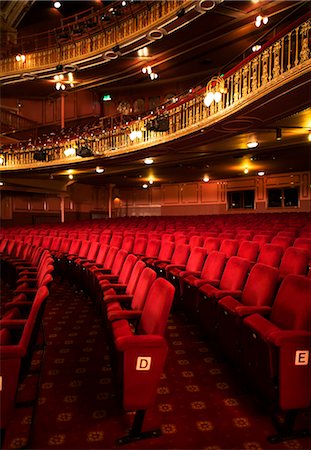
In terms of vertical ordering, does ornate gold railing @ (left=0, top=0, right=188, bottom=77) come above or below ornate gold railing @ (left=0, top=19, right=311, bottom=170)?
above

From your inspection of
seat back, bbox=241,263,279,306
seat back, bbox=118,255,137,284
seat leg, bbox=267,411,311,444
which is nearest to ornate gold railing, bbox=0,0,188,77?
seat back, bbox=118,255,137,284

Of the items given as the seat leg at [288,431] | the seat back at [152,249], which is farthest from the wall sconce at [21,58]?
the seat leg at [288,431]

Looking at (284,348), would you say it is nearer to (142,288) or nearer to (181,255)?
(142,288)

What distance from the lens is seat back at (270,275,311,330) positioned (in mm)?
1661

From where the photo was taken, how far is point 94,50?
408 inches

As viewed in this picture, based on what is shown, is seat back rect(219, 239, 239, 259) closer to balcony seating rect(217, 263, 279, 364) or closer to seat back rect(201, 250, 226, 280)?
seat back rect(201, 250, 226, 280)

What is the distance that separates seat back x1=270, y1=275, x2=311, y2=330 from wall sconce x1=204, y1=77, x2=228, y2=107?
4365 millimetres

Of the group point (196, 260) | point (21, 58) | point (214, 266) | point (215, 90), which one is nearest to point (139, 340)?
point (214, 266)

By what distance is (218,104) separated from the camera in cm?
602

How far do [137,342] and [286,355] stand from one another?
0.69 meters

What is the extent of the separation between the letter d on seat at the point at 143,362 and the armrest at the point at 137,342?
0.05 metres

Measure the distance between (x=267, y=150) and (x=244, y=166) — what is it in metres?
2.60

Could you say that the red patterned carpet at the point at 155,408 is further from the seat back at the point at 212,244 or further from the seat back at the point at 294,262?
the seat back at the point at 212,244

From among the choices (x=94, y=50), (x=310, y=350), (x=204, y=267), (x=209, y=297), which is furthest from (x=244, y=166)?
(x=310, y=350)
